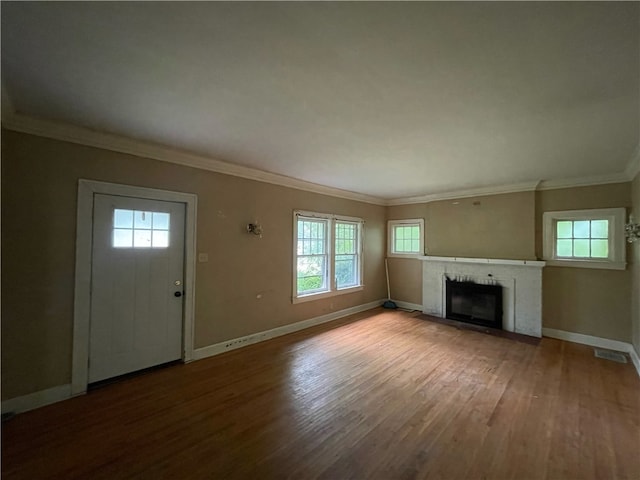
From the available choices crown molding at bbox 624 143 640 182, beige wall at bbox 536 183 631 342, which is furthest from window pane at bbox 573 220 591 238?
crown molding at bbox 624 143 640 182

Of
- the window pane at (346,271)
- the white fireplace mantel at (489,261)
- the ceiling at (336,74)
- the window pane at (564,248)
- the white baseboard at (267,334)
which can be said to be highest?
the ceiling at (336,74)

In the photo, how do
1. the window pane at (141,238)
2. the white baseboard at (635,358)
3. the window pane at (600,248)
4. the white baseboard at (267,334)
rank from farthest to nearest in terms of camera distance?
the window pane at (600,248) → the white baseboard at (267,334) → the white baseboard at (635,358) → the window pane at (141,238)

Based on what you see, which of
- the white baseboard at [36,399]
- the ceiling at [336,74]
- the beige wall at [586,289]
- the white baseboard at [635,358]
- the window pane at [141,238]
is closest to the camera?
the ceiling at [336,74]

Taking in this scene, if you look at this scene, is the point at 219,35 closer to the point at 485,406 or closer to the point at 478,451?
the point at 478,451

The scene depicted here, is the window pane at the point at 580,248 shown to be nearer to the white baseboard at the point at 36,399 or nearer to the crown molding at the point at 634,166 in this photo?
the crown molding at the point at 634,166

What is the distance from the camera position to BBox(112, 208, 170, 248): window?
310 cm

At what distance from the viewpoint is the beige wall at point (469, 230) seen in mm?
5000

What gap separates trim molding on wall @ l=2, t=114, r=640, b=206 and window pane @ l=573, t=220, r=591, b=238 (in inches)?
24.2

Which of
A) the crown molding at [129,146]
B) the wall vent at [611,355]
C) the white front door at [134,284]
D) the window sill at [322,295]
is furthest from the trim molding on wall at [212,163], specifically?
the wall vent at [611,355]

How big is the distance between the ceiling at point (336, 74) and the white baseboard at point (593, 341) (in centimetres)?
281

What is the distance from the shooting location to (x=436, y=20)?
4.48 feet

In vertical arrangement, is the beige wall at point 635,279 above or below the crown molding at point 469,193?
below

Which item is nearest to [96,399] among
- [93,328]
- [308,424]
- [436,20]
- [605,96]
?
[93,328]

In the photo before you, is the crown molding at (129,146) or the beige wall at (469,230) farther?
the beige wall at (469,230)
